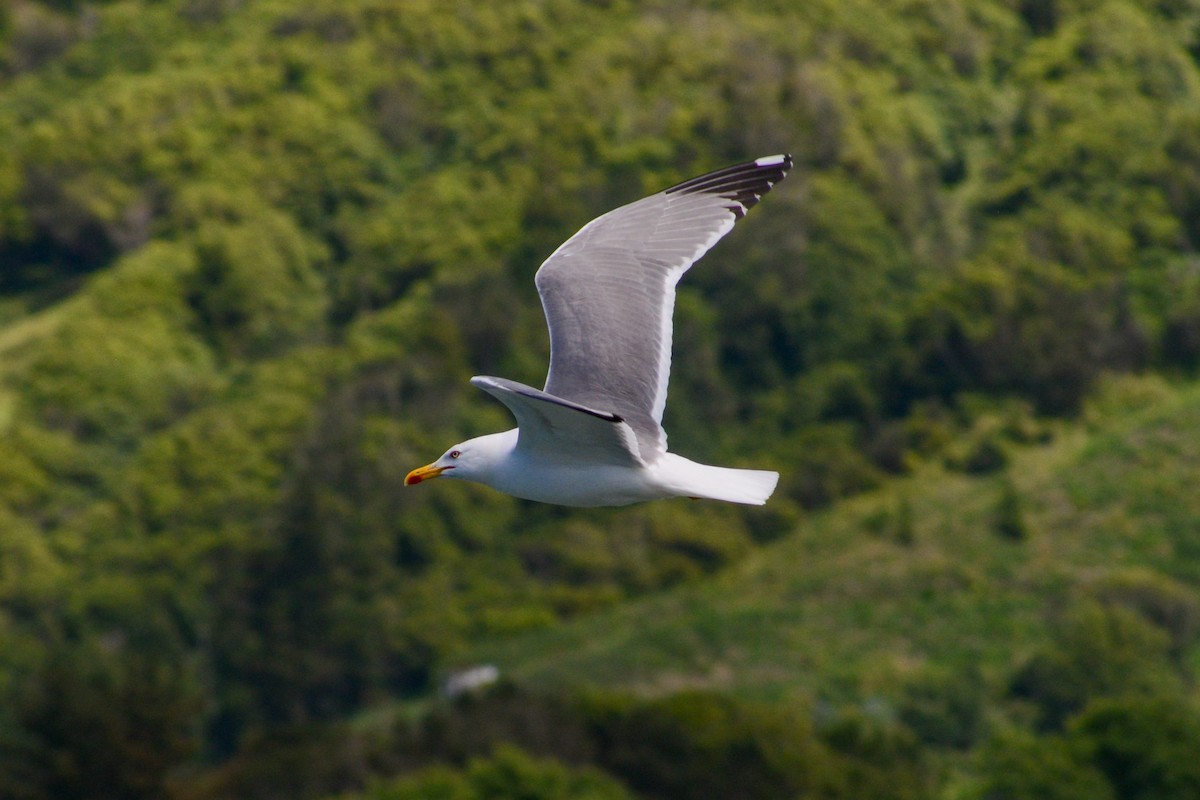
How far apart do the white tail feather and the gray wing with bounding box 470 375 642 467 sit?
190 mm

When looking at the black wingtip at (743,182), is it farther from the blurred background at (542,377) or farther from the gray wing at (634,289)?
the blurred background at (542,377)

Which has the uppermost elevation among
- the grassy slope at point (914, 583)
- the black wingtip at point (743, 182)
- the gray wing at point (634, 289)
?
the black wingtip at point (743, 182)

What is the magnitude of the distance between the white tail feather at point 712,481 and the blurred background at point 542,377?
648 inches

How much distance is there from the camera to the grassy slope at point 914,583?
115 feet

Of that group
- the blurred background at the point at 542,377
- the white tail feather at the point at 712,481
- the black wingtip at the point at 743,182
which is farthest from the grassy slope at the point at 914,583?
the white tail feather at the point at 712,481

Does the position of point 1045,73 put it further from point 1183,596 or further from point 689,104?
point 1183,596

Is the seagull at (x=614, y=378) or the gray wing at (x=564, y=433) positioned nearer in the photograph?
the gray wing at (x=564, y=433)

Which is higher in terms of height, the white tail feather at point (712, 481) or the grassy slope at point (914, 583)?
the white tail feather at point (712, 481)

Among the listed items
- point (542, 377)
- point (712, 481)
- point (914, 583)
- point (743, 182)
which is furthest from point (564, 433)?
point (542, 377)

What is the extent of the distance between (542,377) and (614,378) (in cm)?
3433

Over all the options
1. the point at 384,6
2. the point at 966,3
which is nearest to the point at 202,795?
the point at 384,6

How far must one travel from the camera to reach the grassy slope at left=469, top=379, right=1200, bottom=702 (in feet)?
115

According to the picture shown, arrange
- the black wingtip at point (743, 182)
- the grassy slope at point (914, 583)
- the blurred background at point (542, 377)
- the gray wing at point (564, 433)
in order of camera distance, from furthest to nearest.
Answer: the grassy slope at point (914, 583) → the blurred background at point (542, 377) → the black wingtip at point (743, 182) → the gray wing at point (564, 433)

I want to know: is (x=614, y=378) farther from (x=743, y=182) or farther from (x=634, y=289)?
(x=743, y=182)
